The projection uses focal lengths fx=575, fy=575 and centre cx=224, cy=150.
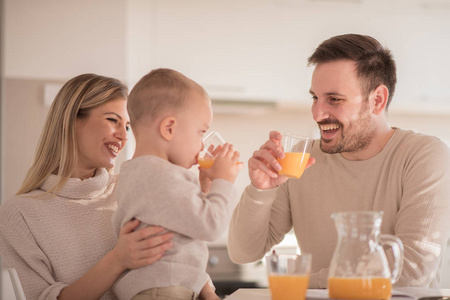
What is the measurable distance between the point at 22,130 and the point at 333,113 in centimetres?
211

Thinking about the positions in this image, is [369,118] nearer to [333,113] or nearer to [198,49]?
[333,113]

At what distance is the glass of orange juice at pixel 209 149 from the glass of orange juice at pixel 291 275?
389 mm

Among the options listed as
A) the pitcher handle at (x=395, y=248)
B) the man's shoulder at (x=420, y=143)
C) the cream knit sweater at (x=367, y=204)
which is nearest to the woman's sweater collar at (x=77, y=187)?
the cream knit sweater at (x=367, y=204)

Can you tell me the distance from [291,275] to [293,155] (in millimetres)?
593

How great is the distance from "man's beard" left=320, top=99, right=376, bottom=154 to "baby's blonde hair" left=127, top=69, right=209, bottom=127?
745mm

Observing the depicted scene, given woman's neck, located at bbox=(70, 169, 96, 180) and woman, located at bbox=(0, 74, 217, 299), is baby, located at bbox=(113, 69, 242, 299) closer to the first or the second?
woman, located at bbox=(0, 74, 217, 299)

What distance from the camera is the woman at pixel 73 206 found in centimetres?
145

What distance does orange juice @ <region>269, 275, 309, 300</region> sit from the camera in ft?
3.61

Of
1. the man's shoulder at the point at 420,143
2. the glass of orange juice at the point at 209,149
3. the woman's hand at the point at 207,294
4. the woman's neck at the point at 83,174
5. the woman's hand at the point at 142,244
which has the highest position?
the glass of orange juice at the point at 209,149

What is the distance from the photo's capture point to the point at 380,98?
6.79 ft

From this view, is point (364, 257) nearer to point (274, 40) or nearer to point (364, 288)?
point (364, 288)

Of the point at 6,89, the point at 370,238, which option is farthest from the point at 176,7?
the point at 370,238

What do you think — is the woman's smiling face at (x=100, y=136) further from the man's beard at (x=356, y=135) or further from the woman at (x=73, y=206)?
the man's beard at (x=356, y=135)

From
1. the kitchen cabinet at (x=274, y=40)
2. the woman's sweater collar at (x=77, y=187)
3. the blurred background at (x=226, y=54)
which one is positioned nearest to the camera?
the woman's sweater collar at (x=77, y=187)
